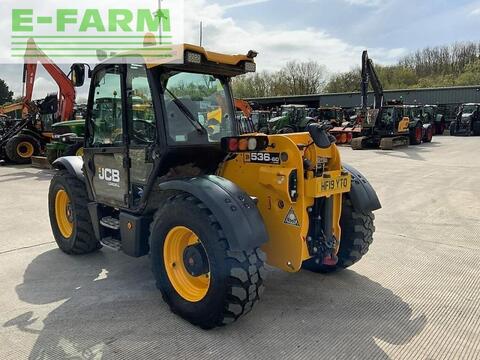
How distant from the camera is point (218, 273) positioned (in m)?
2.99

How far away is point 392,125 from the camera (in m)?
19.8

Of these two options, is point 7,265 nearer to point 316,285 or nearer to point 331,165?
point 316,285

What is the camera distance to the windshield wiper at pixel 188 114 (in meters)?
3.69

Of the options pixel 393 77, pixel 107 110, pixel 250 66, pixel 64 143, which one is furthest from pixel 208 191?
pixel 393 77

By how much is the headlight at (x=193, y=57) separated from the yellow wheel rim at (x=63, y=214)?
261 cm

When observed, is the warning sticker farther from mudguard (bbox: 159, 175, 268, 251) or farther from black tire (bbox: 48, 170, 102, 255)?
black tire (bbox: 48, 170, 102, 255)

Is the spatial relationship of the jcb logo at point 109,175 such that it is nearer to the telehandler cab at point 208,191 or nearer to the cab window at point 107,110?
the telehandler cab at point 208,191

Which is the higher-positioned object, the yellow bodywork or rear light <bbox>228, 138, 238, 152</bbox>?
rear light <bbox>228, 138, 238, 152</bbox>

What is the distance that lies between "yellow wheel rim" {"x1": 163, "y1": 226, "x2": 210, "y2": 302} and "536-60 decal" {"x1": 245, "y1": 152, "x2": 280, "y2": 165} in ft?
2.62

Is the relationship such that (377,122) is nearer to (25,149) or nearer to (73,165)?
(25,149)

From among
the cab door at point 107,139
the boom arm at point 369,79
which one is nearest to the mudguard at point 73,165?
the cab door at point 107,139

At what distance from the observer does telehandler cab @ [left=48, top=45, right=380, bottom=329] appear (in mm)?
3045

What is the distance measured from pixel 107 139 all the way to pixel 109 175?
1.18ft

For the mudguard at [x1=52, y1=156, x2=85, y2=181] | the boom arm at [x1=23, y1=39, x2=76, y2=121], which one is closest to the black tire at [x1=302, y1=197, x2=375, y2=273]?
Answer: the mudguard at [x1=52, y1=156, x2=85, y2=181]
